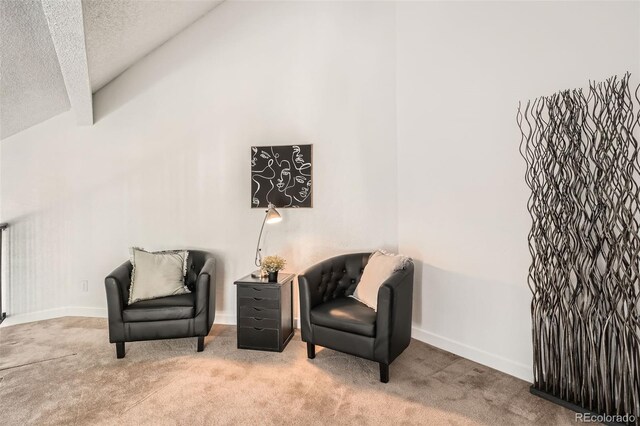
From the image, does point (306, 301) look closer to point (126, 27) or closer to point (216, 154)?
point (216, 154)

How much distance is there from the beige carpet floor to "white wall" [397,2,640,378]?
1.23ft

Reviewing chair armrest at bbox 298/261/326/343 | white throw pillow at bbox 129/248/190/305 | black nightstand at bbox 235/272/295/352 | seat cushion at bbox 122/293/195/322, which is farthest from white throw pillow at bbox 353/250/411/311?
white throw pillow at bbox 129/248/190/305

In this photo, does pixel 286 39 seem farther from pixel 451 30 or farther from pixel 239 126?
pixel 451 30

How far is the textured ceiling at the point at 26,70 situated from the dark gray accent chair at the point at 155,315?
6.27 ft

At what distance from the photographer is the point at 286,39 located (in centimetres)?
383

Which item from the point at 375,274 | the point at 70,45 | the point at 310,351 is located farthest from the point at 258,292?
the point at 70,45

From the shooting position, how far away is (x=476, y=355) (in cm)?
291

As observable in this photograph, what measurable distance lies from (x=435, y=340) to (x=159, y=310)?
250 centimetres

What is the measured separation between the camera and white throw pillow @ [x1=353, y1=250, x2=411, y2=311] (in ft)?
9.42

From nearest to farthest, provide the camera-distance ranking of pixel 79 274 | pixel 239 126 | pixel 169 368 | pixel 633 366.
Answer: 1. pixel 633 366
2. pixel 169 368
3. pixel 239 126
4. pixel 79 274

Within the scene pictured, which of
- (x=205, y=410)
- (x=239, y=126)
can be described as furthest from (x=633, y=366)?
(x=239, y=126)

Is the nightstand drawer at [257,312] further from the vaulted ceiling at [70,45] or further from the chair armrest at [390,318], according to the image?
the vaulted ceiling at [70,45]

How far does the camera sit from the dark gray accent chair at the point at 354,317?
2.54 m

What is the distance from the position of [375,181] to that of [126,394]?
2753 mm
